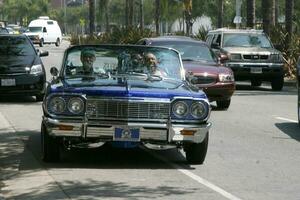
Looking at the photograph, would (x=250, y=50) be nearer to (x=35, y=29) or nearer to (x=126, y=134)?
(x=126, y=134)

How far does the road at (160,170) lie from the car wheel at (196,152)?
122mm

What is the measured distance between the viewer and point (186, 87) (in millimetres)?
9383

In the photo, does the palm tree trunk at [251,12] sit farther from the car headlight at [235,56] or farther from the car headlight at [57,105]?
the car headlight at [57,105]

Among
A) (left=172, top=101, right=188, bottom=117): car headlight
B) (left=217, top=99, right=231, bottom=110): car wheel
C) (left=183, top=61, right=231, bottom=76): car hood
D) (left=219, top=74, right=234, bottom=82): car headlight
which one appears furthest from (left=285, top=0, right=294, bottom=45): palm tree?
(left=172, top=101, right=188, bottom=117): car headlight

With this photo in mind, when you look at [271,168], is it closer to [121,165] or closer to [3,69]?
[121,165]

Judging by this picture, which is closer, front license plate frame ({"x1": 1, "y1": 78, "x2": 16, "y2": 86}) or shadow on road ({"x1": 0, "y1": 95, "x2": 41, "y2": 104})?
front license plate frame ({"x1": 1, "y1": 78, "x2": 16, "y2": 86})

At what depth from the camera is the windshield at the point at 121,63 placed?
9.83m

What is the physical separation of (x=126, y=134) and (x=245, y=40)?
1568 cm

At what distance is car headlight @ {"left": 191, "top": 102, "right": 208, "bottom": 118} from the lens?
8852mm

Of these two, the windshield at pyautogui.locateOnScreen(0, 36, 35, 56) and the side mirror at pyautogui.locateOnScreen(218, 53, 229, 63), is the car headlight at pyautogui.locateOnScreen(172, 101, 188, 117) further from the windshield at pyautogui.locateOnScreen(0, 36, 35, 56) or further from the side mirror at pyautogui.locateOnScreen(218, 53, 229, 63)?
the side mirror at pyautogui.locateOnScreen(218, 53, 229, 63)

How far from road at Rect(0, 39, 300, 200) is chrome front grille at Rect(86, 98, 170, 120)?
2.27 feet

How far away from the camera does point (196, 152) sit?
9.28 metres

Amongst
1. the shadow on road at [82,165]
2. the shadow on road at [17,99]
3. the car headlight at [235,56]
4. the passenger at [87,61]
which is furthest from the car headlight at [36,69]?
the car headlight at [235,56]

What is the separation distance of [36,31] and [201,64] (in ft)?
169
